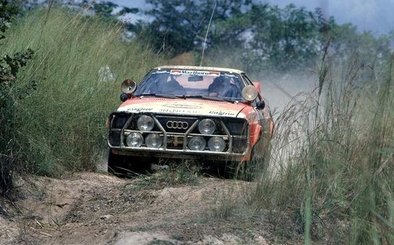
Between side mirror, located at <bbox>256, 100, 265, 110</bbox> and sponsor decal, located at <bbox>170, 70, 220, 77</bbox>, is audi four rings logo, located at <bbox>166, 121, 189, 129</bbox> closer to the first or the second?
side mirror, located at <bbox>256, 100, 265, 110</bbox>

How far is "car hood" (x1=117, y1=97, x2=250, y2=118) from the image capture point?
9.69m

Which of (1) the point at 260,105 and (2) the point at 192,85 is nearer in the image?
(1) the point at 260,105

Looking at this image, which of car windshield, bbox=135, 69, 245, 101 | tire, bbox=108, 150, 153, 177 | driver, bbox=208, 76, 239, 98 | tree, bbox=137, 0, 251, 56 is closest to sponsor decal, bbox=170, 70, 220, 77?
car windshield, bbox=135, 69, 245, 101

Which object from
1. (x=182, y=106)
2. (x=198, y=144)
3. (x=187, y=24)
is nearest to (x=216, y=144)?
(x=198, y=144)

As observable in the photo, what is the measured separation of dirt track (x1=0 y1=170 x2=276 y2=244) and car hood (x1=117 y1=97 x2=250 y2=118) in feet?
2.88

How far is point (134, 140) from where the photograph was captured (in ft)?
32.2

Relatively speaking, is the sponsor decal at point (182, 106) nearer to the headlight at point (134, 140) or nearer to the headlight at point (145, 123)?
the headlight at point (145, 123)

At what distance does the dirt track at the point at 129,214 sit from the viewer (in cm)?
625

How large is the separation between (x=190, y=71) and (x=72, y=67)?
Answer: 166cm

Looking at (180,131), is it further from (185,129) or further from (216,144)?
(216,144)

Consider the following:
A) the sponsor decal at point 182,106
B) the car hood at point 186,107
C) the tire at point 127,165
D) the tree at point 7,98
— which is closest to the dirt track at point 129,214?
the tire at point 127,165

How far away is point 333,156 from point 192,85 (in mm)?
4609

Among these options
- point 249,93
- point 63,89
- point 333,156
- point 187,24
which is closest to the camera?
point 333,156

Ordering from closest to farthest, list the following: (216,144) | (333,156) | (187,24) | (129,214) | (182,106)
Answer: (333,156)
(129,214)
(216,144)
(182,106)
(187,24)
